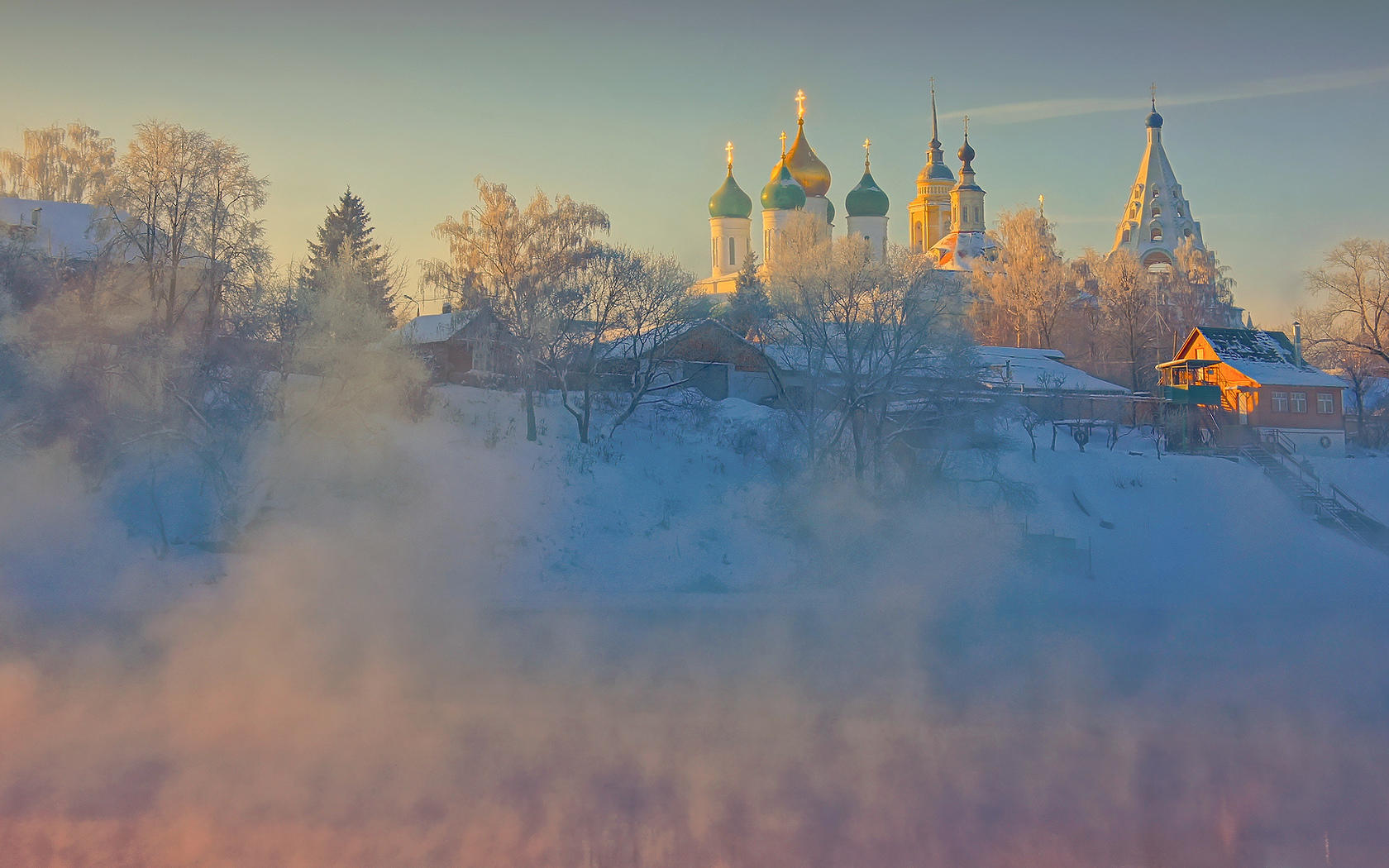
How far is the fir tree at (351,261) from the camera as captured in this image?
29125 mm

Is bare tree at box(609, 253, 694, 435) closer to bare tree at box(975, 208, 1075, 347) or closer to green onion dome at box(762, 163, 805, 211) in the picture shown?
bare tree at box(975, 208, 1075, 347)

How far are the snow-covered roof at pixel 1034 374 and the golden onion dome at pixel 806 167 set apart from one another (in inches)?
828

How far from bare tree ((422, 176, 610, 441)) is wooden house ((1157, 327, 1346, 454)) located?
20993 mm

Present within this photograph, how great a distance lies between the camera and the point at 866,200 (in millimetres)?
66562

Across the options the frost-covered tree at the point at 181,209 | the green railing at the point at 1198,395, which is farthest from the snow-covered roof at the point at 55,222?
the green railing at the point at 1198,395

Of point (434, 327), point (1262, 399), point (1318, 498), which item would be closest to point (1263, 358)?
point (1262, 399)

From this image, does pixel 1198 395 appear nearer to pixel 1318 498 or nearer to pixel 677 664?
pixel 1318 498

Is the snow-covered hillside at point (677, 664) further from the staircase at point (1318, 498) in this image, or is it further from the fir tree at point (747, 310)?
the fir tree at point (747, 310)

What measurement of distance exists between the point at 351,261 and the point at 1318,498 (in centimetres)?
2576

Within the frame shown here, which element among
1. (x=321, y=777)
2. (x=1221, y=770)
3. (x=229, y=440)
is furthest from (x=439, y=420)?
(x=1221, y=770)

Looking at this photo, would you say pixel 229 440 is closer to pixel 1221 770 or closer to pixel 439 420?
pixel 439 420

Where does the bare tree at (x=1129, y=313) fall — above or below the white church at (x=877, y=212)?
below

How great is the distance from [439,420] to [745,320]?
12458mm

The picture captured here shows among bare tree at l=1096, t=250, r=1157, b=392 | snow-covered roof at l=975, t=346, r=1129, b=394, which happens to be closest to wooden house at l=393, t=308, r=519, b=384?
snow-covered roof at l=975, t=346, r=1129, b=394
